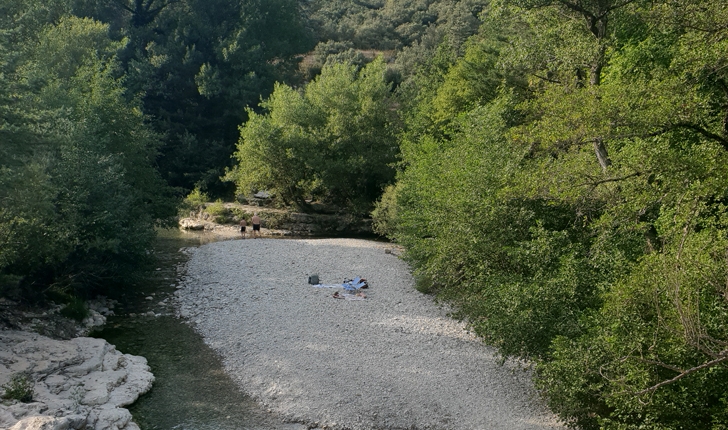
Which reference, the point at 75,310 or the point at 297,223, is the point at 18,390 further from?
the point at 297,223

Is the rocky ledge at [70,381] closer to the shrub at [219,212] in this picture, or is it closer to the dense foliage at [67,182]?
the dense foliage at [67,182]

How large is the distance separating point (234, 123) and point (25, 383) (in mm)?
39252

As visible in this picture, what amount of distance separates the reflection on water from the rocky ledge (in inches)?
20.4

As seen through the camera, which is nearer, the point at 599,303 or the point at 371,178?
the point at 599,303

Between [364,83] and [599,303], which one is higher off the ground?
[364,83]

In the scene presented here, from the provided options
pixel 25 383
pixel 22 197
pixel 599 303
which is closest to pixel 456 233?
pixel 599 303

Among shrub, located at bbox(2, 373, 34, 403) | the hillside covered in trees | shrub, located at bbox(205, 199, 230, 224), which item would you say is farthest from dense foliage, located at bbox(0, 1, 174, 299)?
shrub, located at bbox(205, 199, 230, 224)

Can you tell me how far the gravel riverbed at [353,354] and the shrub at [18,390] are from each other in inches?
188

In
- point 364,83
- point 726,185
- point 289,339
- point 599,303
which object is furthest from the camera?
point 364,83

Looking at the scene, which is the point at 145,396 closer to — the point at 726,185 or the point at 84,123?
the point at 84,123

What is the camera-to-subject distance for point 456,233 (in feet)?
51.5

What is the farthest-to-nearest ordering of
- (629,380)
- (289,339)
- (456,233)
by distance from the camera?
(289,339)
(456,233)
(629,380)

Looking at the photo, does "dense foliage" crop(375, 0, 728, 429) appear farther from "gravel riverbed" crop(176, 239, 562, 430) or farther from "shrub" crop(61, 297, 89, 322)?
"shrub" crop(61, 297, 89, 322)

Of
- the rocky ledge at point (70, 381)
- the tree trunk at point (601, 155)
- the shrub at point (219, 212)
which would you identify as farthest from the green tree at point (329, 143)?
the rocky ledge at point (70, 381)
